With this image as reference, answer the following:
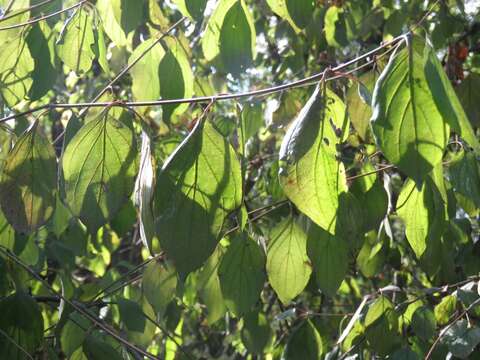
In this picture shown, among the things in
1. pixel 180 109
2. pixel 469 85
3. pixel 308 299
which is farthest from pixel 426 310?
pixel 308 299

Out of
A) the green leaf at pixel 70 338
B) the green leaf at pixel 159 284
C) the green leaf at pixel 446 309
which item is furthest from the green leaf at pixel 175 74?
the green leaf at pixel 446 309

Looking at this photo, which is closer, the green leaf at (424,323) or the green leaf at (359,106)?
the green leaf at (359,106)

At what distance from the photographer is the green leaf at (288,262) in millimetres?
1436

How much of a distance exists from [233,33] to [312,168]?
2.12ft

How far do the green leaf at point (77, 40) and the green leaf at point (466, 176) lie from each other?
87 cm

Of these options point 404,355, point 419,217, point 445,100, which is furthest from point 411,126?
point 404,355

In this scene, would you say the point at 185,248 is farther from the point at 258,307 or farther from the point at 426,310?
the point at 258,307

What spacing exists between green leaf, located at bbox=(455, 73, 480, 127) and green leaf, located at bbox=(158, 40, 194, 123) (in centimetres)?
74

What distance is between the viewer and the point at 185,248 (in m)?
1.04

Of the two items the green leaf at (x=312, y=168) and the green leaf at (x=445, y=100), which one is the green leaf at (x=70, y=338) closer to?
the green leaf at (x=312, y=168)

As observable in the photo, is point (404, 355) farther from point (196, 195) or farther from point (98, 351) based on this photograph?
point (196, 195)

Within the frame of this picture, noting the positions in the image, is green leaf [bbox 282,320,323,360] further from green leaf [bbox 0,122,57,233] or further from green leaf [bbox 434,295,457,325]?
green leaf [bbox 0,122,57,233]

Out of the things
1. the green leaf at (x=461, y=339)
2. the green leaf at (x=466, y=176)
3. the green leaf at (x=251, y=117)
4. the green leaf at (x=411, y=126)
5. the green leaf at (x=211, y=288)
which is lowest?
the green leaf at (x=461, y=339)

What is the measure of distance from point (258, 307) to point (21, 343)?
106 cm
